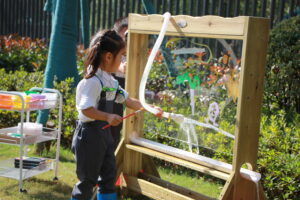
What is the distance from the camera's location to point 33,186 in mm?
A: 4473

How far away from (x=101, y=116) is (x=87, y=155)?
35cm

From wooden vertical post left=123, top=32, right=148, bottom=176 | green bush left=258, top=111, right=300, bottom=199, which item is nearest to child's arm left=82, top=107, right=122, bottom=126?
wooden vertical post left=123, top=32, right=148, bottom=176

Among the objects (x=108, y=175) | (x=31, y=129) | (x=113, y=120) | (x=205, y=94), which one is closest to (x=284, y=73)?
(x=205, y=94)

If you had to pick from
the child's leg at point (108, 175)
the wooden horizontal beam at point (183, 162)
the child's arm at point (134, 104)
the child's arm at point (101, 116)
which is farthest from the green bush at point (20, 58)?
the child's arm at point (101, 116)

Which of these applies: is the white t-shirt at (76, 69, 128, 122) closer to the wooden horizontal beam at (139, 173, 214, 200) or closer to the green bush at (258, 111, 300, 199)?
the wooden horizontal beam at (139, 173, 214, 200)

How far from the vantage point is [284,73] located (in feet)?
16.6

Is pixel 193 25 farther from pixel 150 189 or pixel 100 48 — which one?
pixel 150 189

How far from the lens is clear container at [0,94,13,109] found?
4.18 metres

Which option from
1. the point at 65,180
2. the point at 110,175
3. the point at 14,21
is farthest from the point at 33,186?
the point at 14,21

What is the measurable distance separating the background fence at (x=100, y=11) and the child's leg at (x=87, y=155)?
5218 millimetres

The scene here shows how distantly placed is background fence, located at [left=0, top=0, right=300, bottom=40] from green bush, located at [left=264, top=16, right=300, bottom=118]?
2.47m

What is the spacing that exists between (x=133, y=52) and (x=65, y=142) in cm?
228

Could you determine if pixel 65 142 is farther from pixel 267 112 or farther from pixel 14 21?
pixel 14 21

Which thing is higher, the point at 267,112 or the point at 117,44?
the point at 117,44
